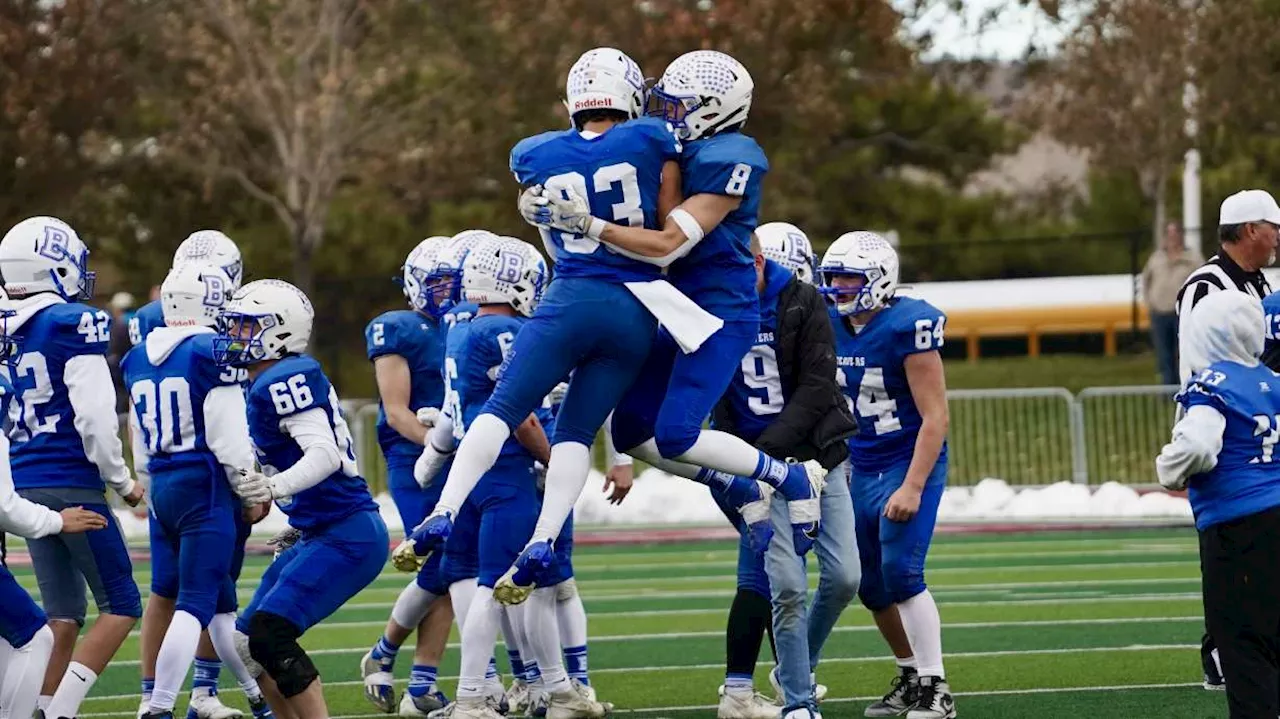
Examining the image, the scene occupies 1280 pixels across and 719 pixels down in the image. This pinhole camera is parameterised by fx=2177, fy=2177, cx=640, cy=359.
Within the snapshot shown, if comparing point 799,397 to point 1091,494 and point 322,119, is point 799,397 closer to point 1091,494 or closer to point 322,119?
point 1091,494

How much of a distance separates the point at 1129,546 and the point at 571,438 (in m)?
9.46

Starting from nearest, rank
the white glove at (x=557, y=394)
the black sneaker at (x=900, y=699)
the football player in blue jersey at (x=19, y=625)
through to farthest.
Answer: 1. the football player in blue jersey at (x=19, y=625)
2. the black sneaker at (x=900, y=699)
3. the white glove at (x=557, y=394)

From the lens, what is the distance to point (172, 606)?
8.61 metres

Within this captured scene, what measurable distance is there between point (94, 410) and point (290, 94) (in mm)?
19716

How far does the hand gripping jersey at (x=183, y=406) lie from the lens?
811 cm

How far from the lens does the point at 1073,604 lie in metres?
12.8

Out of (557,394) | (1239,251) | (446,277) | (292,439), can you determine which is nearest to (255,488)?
(292,439)

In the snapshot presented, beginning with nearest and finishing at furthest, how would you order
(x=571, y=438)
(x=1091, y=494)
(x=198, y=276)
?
1. (x=571, y=438)
2. (x=198, y=276)
3. (x=1091, y=494)

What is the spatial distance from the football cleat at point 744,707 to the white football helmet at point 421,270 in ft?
7.93

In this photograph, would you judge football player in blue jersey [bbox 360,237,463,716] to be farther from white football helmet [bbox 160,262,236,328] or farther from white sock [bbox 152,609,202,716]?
white sock [bbox 152,609,202,716]

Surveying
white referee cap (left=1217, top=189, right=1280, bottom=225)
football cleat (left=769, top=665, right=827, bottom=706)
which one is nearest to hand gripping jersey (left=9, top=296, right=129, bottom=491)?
football cleat (left=769, top=665, right=827, bottom=706)

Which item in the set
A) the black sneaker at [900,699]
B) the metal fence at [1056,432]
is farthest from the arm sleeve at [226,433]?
the metal fence at [1056,432]

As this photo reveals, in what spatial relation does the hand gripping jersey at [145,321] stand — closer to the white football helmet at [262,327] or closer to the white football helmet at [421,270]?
the white football helmet at [421,270]

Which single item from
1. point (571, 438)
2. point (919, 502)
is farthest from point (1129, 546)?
point (571, 438)
